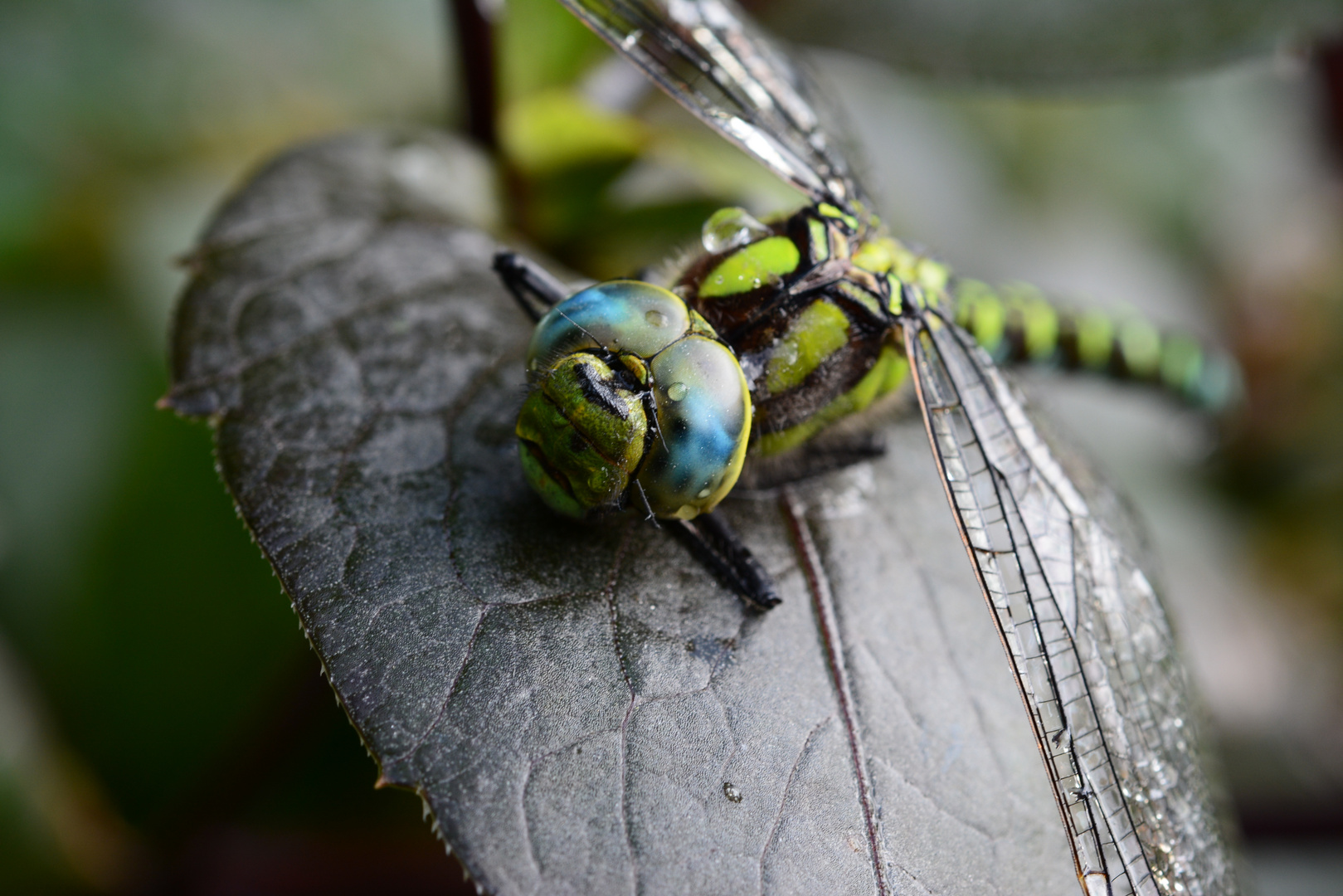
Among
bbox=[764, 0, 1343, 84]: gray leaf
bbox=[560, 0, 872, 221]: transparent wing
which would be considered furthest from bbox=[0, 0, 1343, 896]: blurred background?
bbox=[560, 0, 872, 221]: transparent wing

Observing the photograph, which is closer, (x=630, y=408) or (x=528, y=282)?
(x=630, y=408)

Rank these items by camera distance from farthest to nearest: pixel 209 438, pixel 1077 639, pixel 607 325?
1. pixel 209 438
2. pixel 1077 639
3. pixel 607 325

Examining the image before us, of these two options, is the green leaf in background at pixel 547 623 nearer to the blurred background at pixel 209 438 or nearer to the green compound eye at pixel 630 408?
the green compound eye at pixel 630 408

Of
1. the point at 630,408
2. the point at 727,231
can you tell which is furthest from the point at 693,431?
the point at 727,231

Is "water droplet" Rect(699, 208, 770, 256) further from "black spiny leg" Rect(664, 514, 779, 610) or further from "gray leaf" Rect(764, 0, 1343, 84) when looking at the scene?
"gray leaf" Rect(764, 0, 1343, 84)

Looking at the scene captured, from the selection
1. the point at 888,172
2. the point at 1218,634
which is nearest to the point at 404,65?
the point at 888,172

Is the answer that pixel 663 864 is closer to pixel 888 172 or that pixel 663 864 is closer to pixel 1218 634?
pixel 1218 634

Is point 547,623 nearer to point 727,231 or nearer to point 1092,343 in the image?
point 727,231
